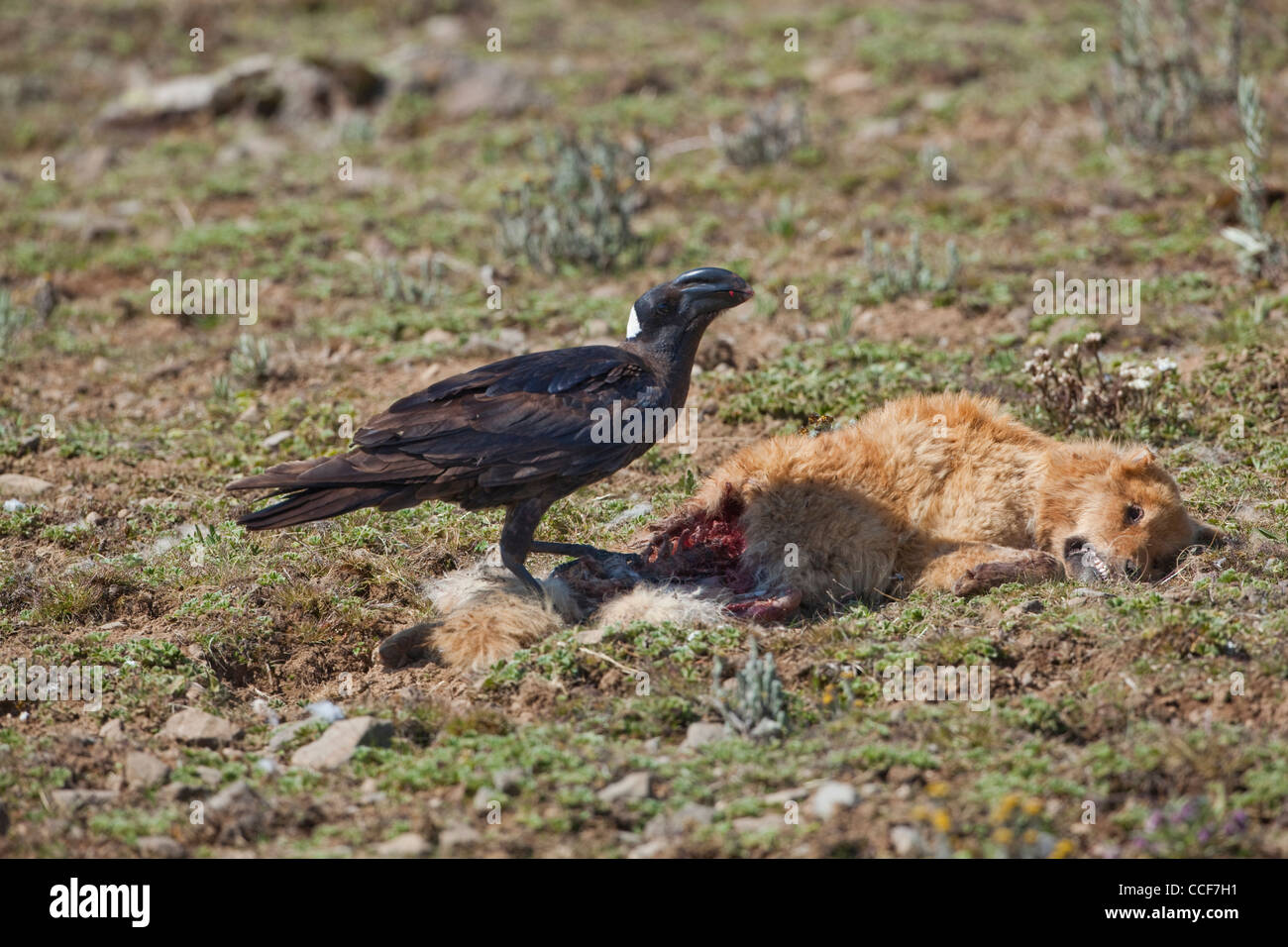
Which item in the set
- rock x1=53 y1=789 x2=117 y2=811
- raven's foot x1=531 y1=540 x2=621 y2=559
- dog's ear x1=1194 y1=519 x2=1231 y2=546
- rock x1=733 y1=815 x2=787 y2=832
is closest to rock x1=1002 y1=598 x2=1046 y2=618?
dog's ear x1=1194 y1=519 x2=1231 y2=546

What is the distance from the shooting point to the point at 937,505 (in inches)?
235

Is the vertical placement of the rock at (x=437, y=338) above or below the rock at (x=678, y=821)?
above

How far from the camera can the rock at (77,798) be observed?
14.3ft

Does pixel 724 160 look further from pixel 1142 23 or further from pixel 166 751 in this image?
pixel 166 751

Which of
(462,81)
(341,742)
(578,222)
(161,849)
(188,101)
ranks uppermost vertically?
(462,81)

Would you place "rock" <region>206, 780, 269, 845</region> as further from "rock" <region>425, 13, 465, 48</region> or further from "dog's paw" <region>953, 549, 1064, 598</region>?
"rock" <region>425, 13, 465, 48</region>

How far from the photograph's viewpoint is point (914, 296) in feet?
29.9

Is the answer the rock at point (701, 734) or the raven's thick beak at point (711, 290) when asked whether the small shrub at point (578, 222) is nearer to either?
the raven's thick beak at point (711, 290)

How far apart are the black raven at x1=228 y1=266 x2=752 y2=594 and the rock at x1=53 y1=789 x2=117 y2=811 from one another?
1.24 meters

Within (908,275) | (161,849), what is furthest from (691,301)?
(908,275)

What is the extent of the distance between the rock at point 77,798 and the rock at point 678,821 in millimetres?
1907

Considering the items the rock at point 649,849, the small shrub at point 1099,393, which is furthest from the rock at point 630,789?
the small shrub at point 1099,393

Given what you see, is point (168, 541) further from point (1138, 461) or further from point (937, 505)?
point (1138, 461)

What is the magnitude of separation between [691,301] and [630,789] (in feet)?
8.18
